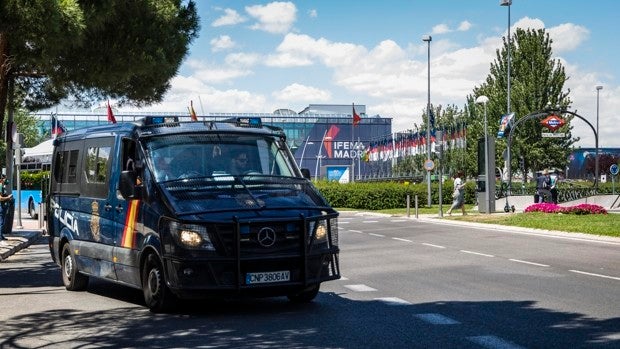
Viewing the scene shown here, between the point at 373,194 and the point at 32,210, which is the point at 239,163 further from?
the point at 373,194

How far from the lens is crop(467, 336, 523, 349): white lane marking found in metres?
7.61

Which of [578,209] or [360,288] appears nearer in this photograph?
[360,288]

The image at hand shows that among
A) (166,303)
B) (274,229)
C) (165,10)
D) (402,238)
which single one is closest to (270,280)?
(274,229)

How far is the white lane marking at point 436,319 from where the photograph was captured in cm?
909

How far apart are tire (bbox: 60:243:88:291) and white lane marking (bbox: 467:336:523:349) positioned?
6686 millimetres

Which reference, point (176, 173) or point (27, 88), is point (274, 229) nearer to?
point (176, 173)

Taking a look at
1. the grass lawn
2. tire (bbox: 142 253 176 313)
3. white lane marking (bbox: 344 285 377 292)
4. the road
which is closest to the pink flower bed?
the grass lawn

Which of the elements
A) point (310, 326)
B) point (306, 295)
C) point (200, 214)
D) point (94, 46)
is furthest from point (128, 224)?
point (94, 46)

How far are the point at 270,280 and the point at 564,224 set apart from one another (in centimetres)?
1929

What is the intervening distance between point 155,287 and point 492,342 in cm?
408

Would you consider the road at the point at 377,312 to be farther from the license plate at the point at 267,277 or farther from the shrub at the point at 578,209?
the shrub at the point at 578,209

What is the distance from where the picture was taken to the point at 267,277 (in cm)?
981

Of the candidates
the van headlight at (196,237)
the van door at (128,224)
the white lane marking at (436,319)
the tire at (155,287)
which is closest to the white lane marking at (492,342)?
the white lane marking at (436,319)

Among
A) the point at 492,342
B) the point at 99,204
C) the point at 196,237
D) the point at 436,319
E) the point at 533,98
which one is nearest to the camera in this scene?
the point at 492,342
